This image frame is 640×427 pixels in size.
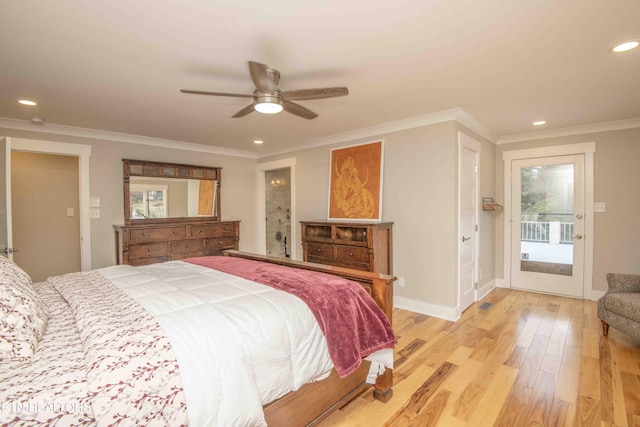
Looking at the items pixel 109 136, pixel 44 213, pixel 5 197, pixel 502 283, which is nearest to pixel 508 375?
pixel 502 283

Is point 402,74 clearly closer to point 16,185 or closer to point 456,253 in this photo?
point 456,253

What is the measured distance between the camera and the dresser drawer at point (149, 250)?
159 inches

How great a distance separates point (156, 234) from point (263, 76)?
3228mm

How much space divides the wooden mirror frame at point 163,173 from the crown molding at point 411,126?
165cm

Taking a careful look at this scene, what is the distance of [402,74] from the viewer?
238 centimetres

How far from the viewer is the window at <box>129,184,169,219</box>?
172 inches

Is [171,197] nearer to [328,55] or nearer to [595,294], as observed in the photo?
[328,55]

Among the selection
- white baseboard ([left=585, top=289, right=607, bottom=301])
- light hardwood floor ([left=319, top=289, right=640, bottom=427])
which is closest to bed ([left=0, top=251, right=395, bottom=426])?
light hardwood floor ([left=319, top=289, right=640, bottom=427])

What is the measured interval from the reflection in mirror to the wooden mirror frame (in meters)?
0.04

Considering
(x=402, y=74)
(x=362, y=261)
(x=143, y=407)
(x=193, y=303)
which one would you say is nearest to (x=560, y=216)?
(x=362, y=261)

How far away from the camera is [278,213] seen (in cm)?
665

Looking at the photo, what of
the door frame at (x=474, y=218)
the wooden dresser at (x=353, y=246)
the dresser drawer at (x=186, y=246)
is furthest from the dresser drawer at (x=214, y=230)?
the door frame at (x=474, y=218)

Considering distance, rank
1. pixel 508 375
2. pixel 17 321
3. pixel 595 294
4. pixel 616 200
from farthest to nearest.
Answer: pixel 595 294 → pixel 616 200 → pixel 508 375 → pixel 17 321

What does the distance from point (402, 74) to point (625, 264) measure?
155 inches
